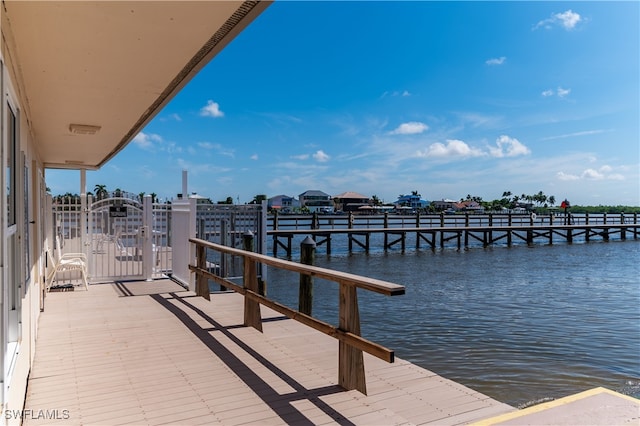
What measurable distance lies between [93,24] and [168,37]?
476 millimetres

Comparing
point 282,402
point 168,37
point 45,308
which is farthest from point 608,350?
point 45,308

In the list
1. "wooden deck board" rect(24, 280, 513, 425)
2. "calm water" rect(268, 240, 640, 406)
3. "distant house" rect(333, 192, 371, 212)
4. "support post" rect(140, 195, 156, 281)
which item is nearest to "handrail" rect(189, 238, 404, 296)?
"wooden deck board" rect(24, 280, 513, 425)

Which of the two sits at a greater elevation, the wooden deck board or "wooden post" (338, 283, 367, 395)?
"wooden post" (338, 283, 367, 395)

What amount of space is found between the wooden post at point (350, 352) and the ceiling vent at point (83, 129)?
504 centimetres

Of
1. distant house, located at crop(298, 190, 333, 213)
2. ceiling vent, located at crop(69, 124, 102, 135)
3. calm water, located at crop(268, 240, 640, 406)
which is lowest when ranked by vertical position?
calm water, located at crop(268, 240, 640, 406)

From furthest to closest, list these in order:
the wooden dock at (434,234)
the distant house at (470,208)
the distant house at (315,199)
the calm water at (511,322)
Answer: the distant house at (315,199) → the distant house at (470,208) → the wooden dock at (434,234) → the calm water at (511,322)

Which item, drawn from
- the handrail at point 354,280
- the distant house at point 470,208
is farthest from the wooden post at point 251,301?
the distant house at point 470,208

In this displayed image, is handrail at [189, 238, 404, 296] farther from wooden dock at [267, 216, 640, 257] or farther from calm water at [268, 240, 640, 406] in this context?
wooden dock at [267, 216, 640, 257]

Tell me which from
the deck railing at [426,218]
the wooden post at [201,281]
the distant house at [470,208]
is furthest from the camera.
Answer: the distant house at [470,208]

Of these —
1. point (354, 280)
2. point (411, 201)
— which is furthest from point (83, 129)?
point (411, 201)

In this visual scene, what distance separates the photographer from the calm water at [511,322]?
646 centimetres

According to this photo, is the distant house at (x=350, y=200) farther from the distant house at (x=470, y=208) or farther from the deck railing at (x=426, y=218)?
the deck railing at (x=426, y=218)

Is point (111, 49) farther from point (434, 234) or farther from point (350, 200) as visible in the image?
point (350, 200)

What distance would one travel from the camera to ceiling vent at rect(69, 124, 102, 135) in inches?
260
